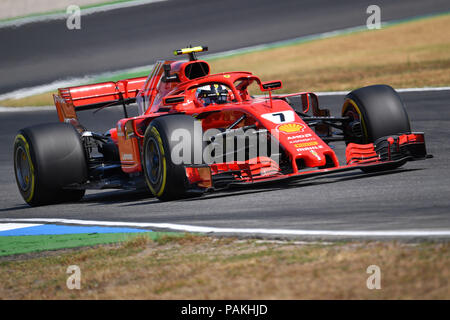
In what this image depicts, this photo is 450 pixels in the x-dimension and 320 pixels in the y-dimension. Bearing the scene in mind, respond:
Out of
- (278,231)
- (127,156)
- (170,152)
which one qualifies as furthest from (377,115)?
(278,231)

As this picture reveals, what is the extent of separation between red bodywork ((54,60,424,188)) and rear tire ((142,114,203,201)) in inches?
6.1

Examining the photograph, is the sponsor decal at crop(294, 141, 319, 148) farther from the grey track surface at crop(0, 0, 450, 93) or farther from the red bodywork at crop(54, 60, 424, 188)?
the grey track surface at crop(0, 0, 450, 93)

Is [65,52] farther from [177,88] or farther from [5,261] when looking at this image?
[5,261]

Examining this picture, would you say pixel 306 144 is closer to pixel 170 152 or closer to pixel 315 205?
pixel 315 205

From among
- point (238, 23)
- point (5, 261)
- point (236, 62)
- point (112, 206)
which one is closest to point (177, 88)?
point (112, 206)

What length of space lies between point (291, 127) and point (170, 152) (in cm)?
144

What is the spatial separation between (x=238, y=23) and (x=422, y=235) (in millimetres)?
23339

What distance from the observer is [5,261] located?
811 centimetres

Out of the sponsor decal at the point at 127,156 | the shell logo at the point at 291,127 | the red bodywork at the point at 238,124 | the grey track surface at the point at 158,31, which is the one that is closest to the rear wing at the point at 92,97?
the red bodywork at the point at 238,124

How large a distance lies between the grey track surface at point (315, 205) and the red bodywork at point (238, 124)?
27cm

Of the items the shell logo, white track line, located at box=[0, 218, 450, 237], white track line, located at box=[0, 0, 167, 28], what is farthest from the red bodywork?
white track line, located at box=[0, 0, 167, 28]

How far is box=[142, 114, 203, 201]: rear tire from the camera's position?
31.8 ft

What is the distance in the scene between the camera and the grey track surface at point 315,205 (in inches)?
296

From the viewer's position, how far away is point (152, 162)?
10.4 meters
